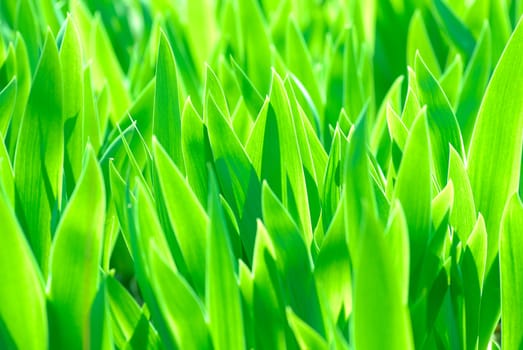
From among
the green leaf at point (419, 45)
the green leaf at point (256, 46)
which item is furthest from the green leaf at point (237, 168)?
the green leaf at point (419, 45)

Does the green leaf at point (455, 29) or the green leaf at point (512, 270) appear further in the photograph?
the green leaf at point (455, 29)

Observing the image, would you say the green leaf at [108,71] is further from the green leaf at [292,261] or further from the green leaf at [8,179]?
the green leaf at [292,261]

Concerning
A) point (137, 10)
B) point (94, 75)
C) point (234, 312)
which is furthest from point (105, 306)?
point (137, 10)

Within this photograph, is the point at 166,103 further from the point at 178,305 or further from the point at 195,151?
the point at 178,305

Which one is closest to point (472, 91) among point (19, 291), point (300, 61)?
point (300, 61)

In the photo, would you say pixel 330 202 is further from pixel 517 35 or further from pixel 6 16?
pixel 6 16

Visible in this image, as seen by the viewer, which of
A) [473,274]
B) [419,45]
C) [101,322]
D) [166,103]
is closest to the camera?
[101,322]
